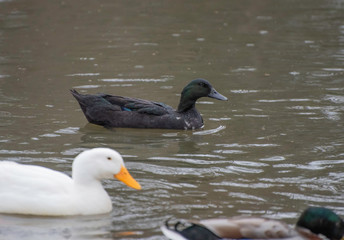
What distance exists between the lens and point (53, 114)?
1169cm

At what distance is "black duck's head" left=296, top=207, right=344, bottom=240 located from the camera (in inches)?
249

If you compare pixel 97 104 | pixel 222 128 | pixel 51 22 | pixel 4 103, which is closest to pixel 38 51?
pixel 51 22

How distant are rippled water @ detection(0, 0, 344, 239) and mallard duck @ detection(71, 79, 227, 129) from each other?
0.52 ft

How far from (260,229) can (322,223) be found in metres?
0.57

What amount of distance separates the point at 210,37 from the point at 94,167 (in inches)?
427

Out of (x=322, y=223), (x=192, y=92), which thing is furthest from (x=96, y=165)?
(x=192, y=92)

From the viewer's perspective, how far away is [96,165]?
7262 mm

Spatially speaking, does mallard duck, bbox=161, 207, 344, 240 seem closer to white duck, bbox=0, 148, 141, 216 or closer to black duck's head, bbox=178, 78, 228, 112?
white duck, bbox=0, 148, 141, 216

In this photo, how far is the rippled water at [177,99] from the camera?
775cm

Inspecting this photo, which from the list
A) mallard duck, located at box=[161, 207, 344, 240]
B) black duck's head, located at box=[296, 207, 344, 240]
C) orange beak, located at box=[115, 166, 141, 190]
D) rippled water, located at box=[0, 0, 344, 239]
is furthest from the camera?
rippled water, located at box=[0, 0, 344, 239]

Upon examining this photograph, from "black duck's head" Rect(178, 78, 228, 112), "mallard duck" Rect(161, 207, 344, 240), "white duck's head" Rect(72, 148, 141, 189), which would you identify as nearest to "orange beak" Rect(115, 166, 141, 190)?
"white duck's head" Rect(72, 148, 141, 189)

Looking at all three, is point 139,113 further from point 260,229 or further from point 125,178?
point 260,229

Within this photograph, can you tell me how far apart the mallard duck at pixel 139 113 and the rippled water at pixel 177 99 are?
16 cm

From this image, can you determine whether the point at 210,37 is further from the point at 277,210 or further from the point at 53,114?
the point at 277,210
